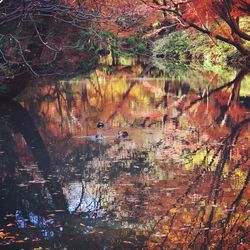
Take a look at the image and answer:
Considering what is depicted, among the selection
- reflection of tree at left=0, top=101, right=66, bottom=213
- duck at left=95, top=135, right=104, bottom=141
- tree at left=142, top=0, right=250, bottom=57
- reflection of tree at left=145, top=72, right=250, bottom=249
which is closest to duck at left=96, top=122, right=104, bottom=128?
duck at left=95, top=135, right=104, bottom=141

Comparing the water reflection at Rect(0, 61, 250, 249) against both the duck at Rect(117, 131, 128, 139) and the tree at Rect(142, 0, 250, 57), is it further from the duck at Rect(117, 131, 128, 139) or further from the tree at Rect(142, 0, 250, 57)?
the tree at Rect(142, 0, 250, 57)

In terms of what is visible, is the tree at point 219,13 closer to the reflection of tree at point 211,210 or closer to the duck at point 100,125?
the duck at point 100,125

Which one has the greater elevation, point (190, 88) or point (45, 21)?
point (45, 21)

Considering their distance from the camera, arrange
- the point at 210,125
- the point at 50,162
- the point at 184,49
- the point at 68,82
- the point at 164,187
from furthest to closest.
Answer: the point at 184,49 < the point at 68,82 < the point at 210,125 < the point at 50,162 < the point at 164,187

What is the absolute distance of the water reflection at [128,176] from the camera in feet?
16.9

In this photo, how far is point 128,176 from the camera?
701 cm

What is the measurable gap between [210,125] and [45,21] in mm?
5023

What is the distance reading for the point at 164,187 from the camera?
21.2 ft

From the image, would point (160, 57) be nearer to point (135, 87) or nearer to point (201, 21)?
point (201, 21)

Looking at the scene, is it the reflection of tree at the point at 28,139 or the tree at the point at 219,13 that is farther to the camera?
the tree at the point at 219,13

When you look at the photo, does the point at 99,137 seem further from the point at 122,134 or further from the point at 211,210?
the point at 211,210

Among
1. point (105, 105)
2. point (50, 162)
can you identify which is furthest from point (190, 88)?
point (50, 162)

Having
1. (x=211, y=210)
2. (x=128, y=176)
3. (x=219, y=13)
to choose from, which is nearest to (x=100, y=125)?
(x=128, y=176)

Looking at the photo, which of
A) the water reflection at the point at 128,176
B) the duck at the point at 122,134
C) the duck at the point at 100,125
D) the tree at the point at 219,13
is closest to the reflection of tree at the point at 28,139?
the water reflection at the point at 128,176
